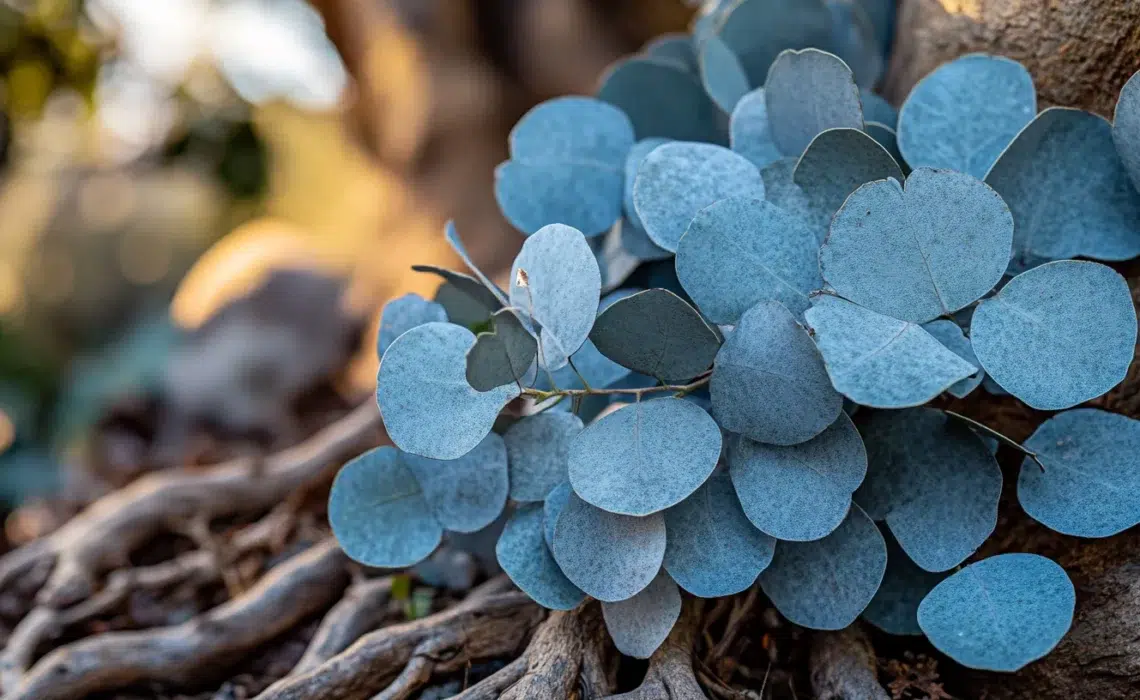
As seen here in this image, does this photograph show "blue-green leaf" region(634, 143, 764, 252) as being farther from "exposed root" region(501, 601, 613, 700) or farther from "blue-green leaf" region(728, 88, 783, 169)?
"exposed root" region(501, 601, 613, 700)

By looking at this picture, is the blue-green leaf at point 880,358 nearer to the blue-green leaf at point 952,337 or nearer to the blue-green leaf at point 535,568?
the blue-green leaf at point 952,337

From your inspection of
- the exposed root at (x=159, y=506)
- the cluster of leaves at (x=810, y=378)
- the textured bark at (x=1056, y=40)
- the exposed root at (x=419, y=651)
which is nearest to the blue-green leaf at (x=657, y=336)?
the cluster of leaves at (x=810, y=378)

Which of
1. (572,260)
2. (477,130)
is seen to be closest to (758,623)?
(572,260)

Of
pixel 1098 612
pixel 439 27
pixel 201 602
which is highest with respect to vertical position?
pixel 1098 612

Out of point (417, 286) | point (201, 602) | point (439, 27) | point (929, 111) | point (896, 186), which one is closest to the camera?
point (896, 186)

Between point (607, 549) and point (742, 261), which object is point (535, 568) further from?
point (742, 261)

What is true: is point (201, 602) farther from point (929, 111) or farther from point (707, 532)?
point (929, 111)
